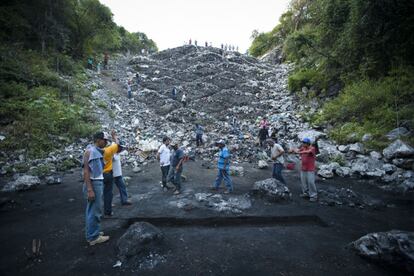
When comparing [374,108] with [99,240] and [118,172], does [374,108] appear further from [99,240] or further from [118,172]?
[99,240]

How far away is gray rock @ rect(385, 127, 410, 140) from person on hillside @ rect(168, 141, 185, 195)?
348 inches

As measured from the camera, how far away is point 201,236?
187 inches

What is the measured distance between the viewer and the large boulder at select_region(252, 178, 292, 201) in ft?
21.5

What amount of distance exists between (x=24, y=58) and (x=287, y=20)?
110 ft

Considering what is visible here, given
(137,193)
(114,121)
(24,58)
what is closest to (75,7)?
(24,58)

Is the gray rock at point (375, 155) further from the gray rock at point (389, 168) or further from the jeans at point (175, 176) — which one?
the jeans at point (175, 176)

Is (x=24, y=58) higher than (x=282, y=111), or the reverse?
(x=24, y=58)

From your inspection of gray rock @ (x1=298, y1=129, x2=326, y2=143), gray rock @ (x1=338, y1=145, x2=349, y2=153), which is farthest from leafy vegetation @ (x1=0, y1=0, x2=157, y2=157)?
gray rock @ (x1=338, y1=145, x2=349, y2=153)

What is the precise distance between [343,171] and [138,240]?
8.16m

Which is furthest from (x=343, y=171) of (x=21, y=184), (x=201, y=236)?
(x=21, y=184)

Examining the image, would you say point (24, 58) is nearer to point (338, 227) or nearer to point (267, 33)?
point (338, 227)

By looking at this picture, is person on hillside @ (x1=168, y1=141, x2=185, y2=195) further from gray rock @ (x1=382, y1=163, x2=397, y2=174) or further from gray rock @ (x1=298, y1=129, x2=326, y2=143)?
gray rock @ (x1=298, y1=129, x2=326, y2=143)

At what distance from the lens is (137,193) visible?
7418mm

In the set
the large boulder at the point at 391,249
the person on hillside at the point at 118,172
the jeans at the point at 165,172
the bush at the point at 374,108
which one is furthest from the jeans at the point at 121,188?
the bush at the point at 374,108
